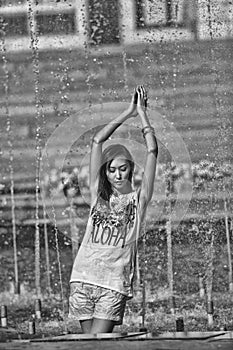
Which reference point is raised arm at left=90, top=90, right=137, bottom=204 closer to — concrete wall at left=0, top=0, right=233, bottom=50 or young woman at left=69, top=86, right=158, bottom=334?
young woman at left=69, top=86, right=158, bottom=334

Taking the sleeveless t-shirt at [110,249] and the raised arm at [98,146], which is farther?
the raised arm at [98,146]

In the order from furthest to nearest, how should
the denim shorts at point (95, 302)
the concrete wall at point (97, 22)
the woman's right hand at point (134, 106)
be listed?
the concrete wall at point (97, 22) < the woman's right hand at point (134, 106) < the denim shorts at point (95, 302)

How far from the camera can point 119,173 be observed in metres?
5.43

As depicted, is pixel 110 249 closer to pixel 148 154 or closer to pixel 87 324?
pixel 87 324

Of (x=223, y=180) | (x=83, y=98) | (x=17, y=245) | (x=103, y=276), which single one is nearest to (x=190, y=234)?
(x=223, y=180)

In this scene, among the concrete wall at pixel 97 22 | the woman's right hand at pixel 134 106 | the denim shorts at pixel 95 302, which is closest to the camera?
the denim shorts at pixel 95 302

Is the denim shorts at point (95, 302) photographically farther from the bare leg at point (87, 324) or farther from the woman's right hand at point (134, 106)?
the woman's right hand at point (134, 106)

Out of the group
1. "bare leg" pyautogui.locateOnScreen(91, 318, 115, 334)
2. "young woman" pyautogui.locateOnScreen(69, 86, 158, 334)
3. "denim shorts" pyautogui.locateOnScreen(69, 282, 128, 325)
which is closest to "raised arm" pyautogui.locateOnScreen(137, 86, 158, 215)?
"young woman" pyautogui.locateOnScreen(69, 86, 158, 334)

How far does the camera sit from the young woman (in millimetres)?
5309

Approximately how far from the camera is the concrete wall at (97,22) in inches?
653

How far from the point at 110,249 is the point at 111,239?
44mm

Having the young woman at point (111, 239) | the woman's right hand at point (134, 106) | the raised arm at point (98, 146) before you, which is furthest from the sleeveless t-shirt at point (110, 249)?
the woman's right hand at point (134, 106)

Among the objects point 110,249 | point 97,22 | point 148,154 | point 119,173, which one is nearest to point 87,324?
point 110,249

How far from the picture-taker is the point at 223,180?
14125 millimetres
